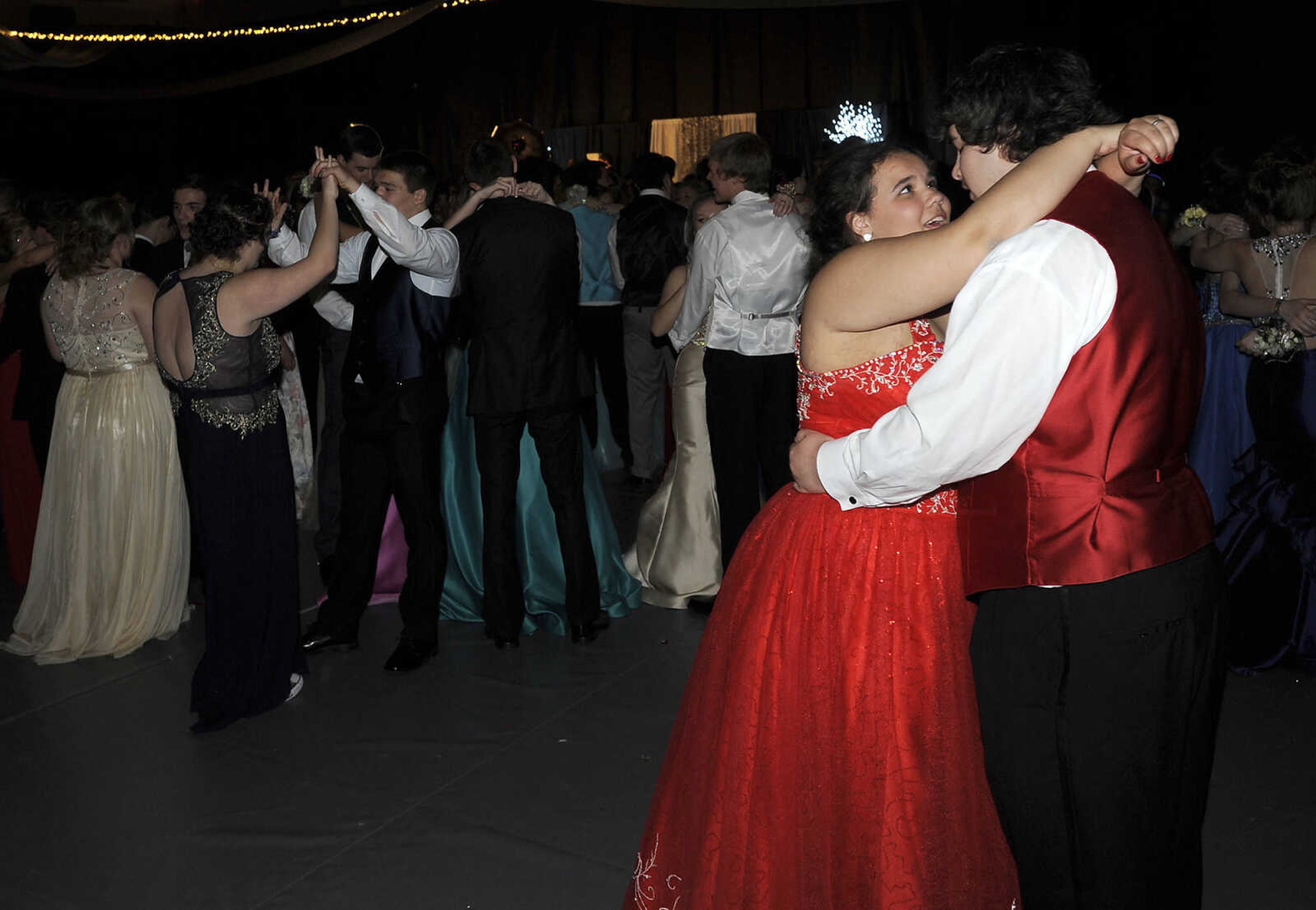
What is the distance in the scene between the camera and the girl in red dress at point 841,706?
1723 mm

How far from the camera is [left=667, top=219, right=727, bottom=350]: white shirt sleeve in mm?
3994

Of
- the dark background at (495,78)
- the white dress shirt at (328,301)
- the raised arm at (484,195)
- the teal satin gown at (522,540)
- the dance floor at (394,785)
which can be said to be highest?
the dark background at (495,78)

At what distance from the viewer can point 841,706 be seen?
1.79 meters

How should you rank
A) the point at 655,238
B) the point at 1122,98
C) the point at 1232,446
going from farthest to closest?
1. the point at 1122,98
2. the point at 655,238
3. the point at 1232,446

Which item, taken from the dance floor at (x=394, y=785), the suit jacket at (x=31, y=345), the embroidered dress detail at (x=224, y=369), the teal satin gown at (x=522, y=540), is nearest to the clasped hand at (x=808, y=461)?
the dance floor at (x=394, y=785)

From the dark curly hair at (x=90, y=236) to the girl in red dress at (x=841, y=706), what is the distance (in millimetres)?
2822

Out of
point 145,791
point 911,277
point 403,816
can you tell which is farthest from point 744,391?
point 911,277

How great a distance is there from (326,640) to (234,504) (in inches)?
29.3

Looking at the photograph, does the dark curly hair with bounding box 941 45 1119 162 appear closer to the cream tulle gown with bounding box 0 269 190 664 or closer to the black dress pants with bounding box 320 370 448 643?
the black dress pants with bounding box 320 370 448 643

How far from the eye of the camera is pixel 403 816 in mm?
2666

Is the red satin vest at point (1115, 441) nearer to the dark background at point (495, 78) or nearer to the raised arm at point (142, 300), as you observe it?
the raised arm at point (142, 300)

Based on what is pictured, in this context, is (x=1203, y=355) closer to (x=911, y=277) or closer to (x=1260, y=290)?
(x=911, y=277)

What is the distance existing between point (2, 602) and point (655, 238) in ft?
11.2

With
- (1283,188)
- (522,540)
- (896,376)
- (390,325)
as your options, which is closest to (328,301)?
(390,325)
